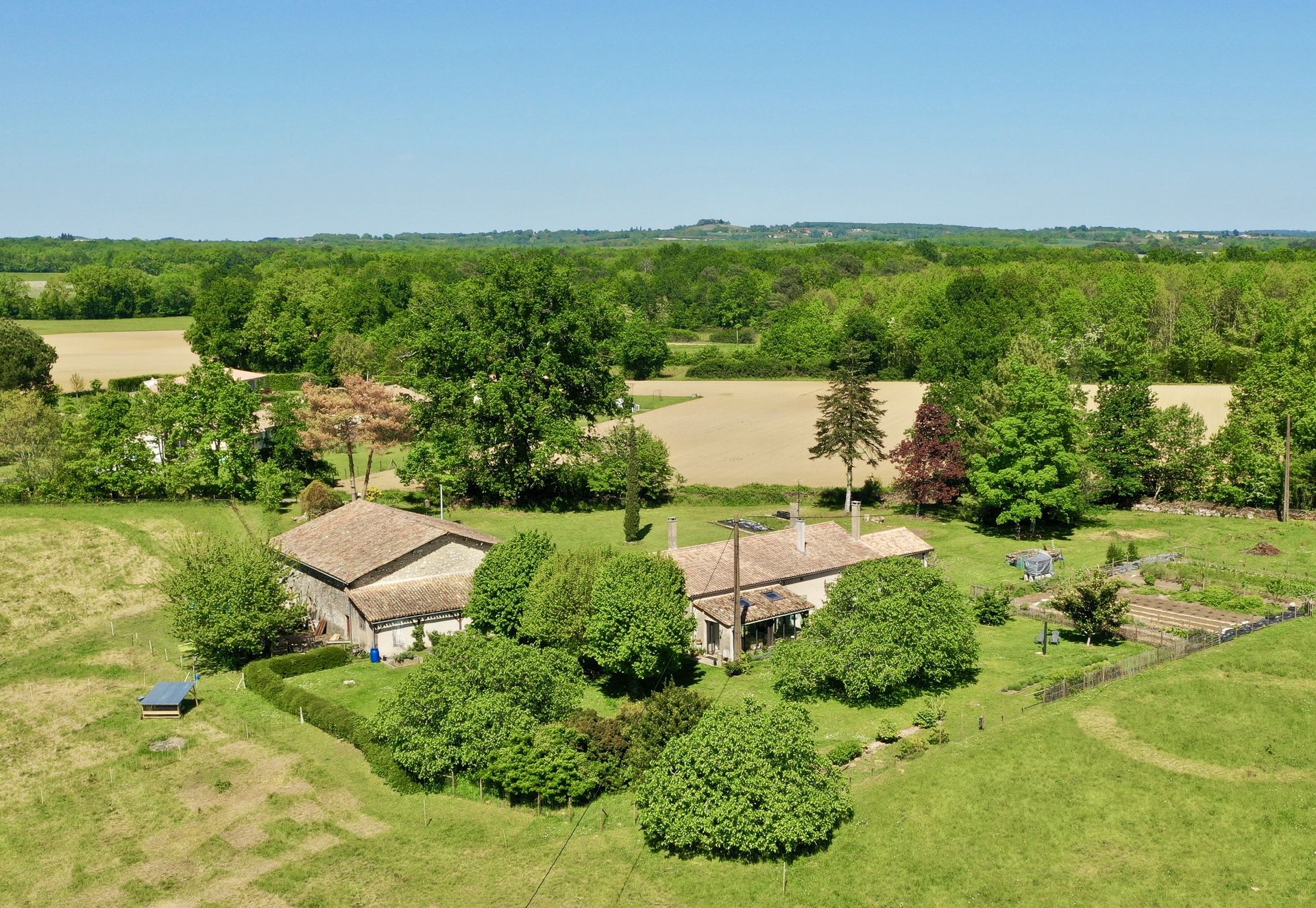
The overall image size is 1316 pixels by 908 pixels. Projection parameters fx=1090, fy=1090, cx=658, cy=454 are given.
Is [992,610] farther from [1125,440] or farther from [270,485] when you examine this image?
[270,485]

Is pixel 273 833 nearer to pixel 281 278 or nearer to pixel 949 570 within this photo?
pixel 949 570

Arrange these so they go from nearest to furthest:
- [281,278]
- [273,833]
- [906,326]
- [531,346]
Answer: [273,833] → [531,346] → [906,326] → [281,278]

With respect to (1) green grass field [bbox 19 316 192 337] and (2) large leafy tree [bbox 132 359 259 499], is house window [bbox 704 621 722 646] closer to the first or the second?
(2) large leafy tree [bbox 132 359 259 499]

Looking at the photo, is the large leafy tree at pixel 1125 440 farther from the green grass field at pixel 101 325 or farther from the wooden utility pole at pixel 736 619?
the green grass field at pixel 101 325

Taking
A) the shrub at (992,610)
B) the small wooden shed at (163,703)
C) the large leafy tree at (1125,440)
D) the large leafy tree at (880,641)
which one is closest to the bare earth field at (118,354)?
the small wooden shed at (163,703)

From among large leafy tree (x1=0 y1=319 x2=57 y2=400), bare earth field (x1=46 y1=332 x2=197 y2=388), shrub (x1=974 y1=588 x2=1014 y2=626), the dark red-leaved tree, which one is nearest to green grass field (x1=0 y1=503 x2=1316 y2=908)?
shrub (x1=974 y1=588 x2=1014 y2=626)

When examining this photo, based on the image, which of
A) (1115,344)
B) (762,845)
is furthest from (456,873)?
(1115,344)

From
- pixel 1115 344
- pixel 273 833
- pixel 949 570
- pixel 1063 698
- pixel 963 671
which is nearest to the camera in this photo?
pixel 273 833
